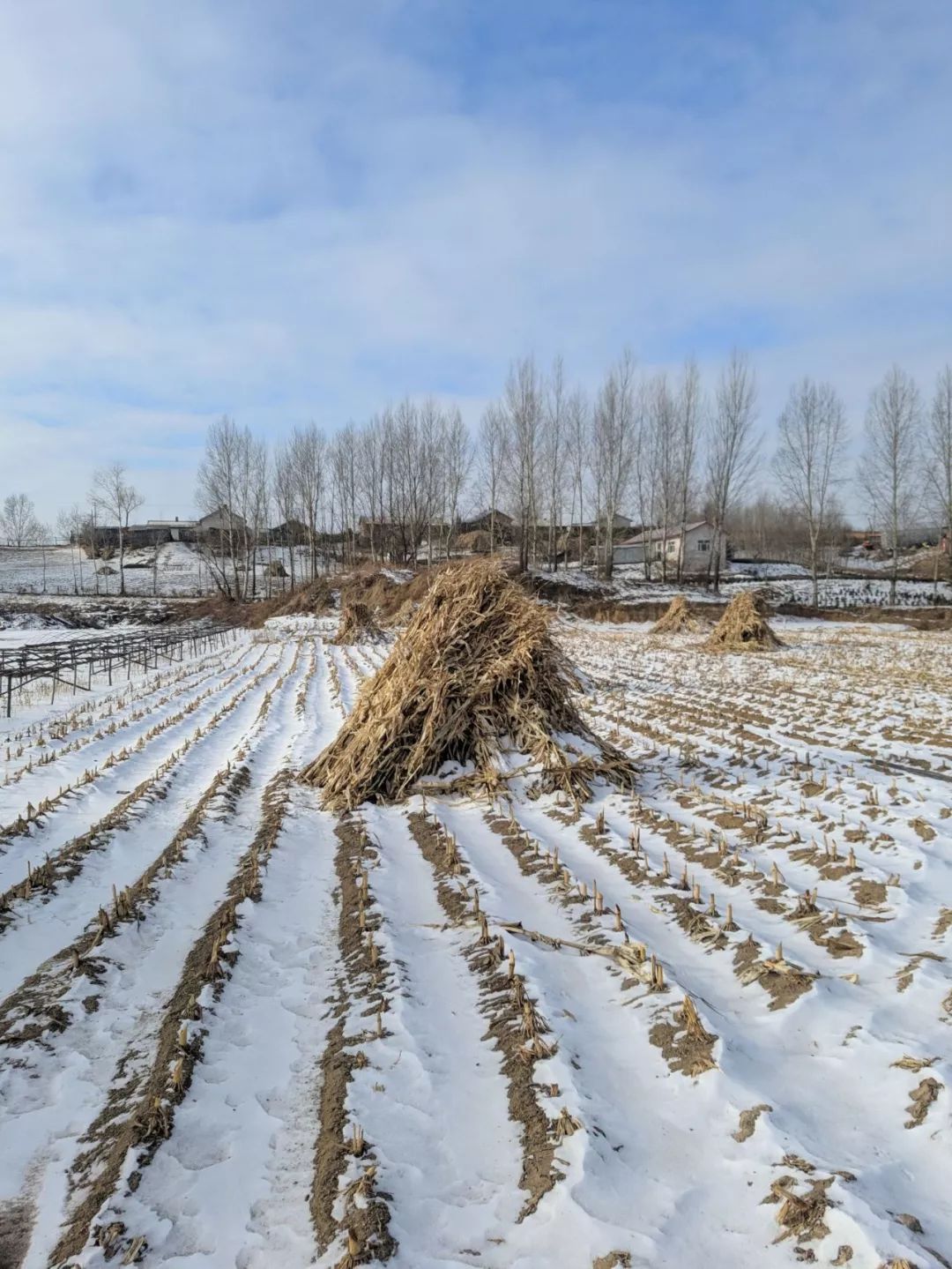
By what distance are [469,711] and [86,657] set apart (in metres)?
18.3

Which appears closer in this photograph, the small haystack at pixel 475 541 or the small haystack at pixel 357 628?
the small haystack at pixel 357 628

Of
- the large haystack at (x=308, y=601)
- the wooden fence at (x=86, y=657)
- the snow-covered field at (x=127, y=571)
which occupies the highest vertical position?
the snow-covered field at (x=127, y=571)

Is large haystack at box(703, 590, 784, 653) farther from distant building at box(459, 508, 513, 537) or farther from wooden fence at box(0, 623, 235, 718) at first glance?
distant building at box(459, 508, 513, 537)

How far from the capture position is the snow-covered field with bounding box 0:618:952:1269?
2.09 m

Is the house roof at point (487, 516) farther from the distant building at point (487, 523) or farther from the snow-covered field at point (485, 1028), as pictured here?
the snow-covered field at point (485, 1028)

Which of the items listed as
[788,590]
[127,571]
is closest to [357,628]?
[788,590]

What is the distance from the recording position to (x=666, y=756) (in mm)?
7543

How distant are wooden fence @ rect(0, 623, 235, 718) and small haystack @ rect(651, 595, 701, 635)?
1639 cm

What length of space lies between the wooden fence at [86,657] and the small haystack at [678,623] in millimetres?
16390

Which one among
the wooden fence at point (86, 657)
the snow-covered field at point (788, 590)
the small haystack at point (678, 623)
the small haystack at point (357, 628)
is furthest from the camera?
the snow-covered field at point (788, 590)

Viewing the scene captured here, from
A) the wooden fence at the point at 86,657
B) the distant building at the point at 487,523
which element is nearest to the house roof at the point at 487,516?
the distant building at the point at 487,523

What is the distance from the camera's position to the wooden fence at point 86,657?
1437cm

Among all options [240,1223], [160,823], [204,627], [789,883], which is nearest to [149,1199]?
[240,1223]

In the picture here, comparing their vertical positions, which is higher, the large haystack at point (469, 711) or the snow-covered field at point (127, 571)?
the snow-covered field at point (127, 571)
